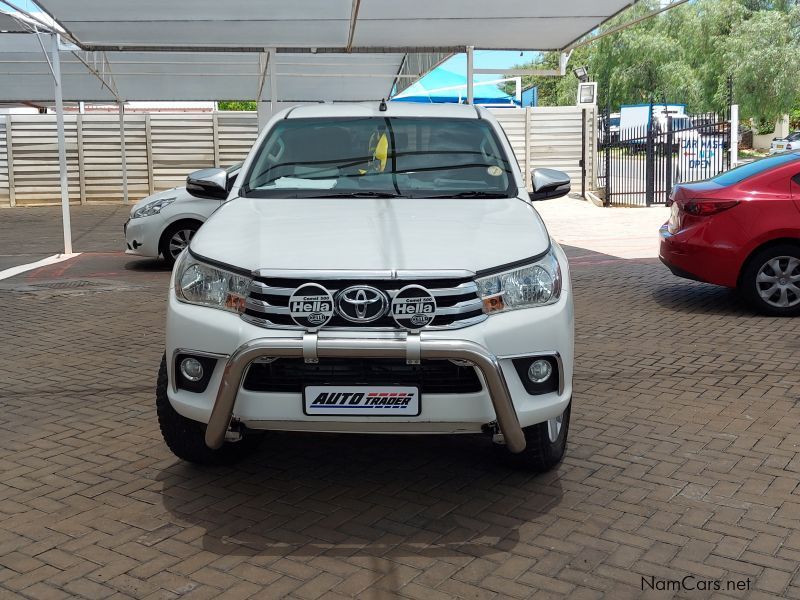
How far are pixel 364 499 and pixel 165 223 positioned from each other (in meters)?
8.60

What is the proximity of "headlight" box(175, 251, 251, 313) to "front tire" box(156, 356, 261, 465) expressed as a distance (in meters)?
0.41

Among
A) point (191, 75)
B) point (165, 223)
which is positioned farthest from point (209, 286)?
point (191, 75)

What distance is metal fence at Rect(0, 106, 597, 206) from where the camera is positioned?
2555cm

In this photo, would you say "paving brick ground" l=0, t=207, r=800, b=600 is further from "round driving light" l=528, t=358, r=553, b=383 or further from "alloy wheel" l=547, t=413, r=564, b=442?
"round driving light" l=528, t=358, r=553, b=383

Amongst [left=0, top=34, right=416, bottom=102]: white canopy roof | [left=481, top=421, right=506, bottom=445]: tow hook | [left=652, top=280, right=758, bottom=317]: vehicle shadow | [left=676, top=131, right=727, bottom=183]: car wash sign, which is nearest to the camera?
[left=481, top=421, right=506, bottom=445]: tow hook

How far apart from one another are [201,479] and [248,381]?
3.27 ft

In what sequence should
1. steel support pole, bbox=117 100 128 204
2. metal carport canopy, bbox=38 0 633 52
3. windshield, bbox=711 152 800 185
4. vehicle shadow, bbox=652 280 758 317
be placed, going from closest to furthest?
windshield, bbox=711 152 800 185 < vehicle shadow, bbox=652 280 758 317 < metal carport canopy, bbox=38 0 633 52 < steel support pole, bbox=117 100 128 204

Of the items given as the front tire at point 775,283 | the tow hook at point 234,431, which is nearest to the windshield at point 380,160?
the tow hook at point 234,431

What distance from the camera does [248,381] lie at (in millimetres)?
4168

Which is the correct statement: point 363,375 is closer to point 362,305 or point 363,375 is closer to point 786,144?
point 362,305

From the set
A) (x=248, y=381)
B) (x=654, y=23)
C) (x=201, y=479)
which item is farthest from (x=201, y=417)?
(x=654, y=23)

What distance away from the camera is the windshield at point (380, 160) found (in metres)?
5.48

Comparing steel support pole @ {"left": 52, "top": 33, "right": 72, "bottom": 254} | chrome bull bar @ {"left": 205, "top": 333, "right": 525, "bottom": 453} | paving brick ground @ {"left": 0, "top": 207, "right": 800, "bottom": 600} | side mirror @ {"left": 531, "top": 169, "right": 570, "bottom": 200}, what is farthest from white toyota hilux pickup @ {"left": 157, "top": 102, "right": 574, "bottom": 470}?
steel support pole @ {"left": 52, "top": 33, "right": 72, "bottom": 254}

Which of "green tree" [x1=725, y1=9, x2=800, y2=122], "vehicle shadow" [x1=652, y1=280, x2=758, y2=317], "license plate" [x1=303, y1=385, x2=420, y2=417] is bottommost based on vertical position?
"vehicle shadow" [x1=652, y1=280, x2=758, y2=317]
